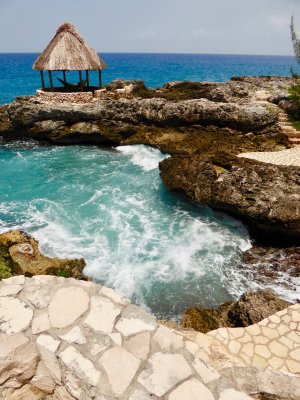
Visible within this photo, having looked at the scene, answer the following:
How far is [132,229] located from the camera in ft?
46.1

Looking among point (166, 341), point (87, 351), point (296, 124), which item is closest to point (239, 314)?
point (166, 341)

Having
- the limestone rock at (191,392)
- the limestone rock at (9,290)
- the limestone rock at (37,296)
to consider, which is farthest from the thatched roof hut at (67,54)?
the limestone rock at (191,392)

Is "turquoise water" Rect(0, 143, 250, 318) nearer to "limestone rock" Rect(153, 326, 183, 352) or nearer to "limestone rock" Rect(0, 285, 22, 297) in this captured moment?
"limestone rock" Rect(153, 326, 183, 352)

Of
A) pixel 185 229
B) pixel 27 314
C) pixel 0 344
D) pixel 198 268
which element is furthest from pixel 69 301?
pixel 185 229

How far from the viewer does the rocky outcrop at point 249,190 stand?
1233 centimetres

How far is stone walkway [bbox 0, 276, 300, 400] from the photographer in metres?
3.53

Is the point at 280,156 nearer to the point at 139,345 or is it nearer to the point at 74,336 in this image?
the point at 139,345

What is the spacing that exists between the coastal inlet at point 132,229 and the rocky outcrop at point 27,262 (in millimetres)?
1483

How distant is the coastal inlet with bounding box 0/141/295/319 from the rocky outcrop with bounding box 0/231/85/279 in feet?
4.87

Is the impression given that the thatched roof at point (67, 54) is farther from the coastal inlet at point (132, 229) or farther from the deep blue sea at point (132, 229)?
the coastal inlet at point (132, 229)

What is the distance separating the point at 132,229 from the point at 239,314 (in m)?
6.64

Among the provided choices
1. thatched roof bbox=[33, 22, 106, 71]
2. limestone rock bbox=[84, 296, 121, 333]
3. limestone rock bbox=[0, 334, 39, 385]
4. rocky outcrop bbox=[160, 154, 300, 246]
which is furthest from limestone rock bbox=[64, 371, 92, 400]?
thatched roof bbox=[33, 22, 106, 71]

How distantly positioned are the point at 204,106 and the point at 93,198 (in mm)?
9967

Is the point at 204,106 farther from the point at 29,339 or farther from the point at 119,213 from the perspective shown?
the point at 29,339
